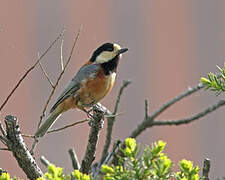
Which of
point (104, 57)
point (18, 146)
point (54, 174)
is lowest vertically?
point (54, 174)

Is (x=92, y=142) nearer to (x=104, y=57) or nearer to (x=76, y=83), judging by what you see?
(x=76, y=83)

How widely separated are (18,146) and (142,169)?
0.45 m

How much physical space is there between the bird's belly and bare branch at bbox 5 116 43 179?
183 cm

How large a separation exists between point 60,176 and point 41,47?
5.26m

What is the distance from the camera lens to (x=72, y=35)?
6230mm

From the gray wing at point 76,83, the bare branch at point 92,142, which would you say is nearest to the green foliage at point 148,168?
the bare branch at point 92,142

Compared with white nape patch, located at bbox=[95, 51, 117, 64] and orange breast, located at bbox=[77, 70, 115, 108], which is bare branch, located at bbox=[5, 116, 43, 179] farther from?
white nape patch, located at bbox=[95, 51, 117, 64]

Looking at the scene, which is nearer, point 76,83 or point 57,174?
point 57,174

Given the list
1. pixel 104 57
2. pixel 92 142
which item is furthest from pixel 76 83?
pixel 92 142

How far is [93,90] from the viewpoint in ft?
11.1

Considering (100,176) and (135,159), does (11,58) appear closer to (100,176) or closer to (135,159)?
(100,176)

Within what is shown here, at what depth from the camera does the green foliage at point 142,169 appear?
3.69 feet

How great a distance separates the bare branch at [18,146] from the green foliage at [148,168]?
15.7 inches

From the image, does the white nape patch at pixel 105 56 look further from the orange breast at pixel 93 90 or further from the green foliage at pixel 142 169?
the green foliage at pixel 142 169
